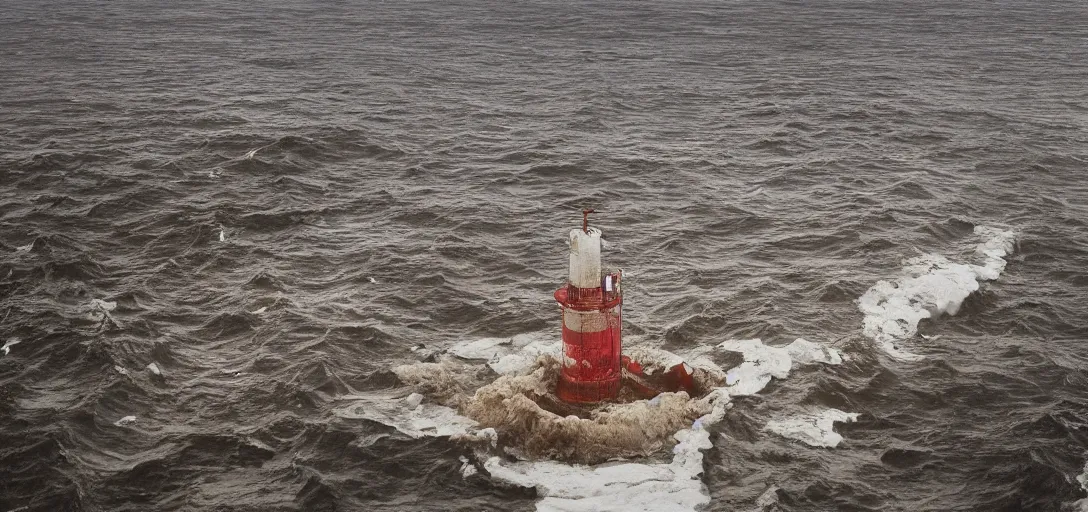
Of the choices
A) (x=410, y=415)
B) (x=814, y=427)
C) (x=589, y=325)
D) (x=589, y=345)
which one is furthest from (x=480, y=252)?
(x=814, y=427)

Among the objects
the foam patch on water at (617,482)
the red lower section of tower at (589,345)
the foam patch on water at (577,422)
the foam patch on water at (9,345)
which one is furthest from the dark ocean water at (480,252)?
the red lower section of tower at (589,345)

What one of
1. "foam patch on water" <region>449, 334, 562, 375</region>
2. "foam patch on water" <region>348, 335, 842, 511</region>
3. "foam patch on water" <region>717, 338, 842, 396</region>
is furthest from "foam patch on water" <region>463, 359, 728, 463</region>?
"foam patch on water" <region>449, 334, 562, 375</region>

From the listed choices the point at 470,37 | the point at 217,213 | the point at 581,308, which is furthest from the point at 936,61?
the point at 581,308

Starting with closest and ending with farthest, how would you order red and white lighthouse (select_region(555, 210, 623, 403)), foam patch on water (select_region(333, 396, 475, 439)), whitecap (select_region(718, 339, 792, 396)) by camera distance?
red and white lighthouse (select_region(555, 210, 623, 403)) → foam patch on water (select_region(333, 396, 475, 439)) → whitecap (select_region(718, 339, 792, 396))

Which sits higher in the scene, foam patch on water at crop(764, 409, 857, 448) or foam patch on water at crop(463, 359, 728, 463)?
foam patch on water at crop(463, 359, 728, 463)

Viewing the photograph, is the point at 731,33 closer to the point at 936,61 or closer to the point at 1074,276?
the point at 936,61

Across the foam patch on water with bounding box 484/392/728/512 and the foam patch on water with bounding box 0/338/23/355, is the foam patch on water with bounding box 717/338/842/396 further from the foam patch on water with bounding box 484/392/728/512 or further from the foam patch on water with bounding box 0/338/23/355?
the foam patch on water with bounding box 0/338/23/355

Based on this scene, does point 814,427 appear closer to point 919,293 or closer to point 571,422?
point 571,422

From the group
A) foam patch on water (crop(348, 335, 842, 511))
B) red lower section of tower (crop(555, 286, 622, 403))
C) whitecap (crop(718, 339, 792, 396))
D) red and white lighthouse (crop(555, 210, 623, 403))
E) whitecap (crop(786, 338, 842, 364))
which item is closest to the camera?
foam patch on water (crop(348, 335, 842, 511))
